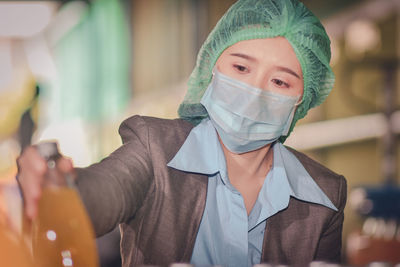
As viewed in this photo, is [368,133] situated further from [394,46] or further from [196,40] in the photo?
[196,40]

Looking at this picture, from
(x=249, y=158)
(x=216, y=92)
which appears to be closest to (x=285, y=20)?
(x=216, y=92)

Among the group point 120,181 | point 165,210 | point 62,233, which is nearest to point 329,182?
point 165,210

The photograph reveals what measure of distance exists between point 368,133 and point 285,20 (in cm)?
280

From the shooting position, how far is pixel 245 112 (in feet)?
4.20

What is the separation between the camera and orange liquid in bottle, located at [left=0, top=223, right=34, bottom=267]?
0.71 meters

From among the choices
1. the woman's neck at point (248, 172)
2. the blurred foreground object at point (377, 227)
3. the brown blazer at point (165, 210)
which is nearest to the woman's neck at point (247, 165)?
the woman's neck at point (248, 172)

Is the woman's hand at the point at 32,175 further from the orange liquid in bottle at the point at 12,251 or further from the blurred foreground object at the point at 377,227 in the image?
the blurred foreground object at the point at 377,227

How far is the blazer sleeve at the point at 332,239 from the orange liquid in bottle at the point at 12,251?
2.79 feet

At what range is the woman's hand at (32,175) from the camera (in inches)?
30.7

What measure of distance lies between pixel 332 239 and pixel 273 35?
0.58m

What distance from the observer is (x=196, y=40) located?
4852 millimetres

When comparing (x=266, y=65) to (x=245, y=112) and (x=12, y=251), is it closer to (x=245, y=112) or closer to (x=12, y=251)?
(x=245, y=112)

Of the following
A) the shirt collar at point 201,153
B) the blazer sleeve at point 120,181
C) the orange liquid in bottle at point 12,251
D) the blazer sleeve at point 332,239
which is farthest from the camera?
the blazer sleeve at point 332,239

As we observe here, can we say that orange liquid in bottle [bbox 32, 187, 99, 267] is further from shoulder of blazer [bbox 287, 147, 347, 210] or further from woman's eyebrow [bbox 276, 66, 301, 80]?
shoulder of blazer [bbox 287, 147, 347, 210]
